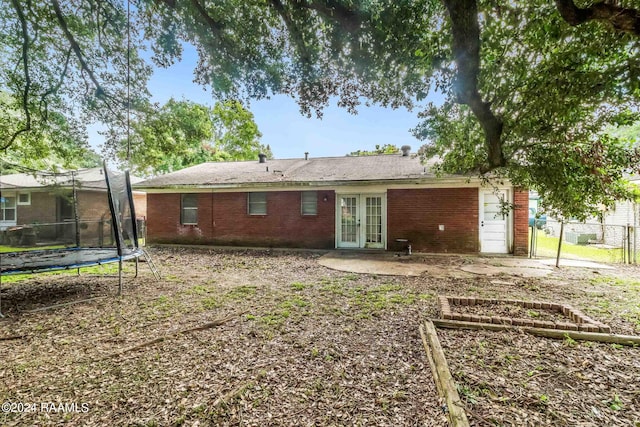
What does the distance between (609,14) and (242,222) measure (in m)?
11.5

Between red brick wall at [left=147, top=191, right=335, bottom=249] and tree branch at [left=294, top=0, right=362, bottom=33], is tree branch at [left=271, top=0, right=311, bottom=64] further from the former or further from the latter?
red brick wall at [left=147, top=191, right=335, bottom=249]

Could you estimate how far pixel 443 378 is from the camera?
8.27 ft

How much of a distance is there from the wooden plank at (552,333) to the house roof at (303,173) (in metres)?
6.55

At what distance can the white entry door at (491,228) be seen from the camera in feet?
31.7

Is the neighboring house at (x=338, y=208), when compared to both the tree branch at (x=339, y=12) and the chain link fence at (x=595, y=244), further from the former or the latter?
the tree branch at (x=339, y=12)

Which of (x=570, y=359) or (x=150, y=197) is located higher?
(x=150, y=197)

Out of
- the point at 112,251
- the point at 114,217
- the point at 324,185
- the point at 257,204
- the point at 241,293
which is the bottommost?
the point at 241,293

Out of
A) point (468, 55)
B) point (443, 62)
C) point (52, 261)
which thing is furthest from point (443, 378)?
point (52, 261)

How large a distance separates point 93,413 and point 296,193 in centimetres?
971

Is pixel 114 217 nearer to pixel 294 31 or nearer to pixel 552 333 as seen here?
pixel 294 31

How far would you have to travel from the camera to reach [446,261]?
8.88m

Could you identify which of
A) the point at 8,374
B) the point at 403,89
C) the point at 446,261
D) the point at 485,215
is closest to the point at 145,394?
the point at 8,374

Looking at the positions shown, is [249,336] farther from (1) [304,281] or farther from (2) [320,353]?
(1) [304,281]

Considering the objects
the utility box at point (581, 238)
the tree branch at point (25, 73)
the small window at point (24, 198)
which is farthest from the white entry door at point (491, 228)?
the small window at point (24, 198)
